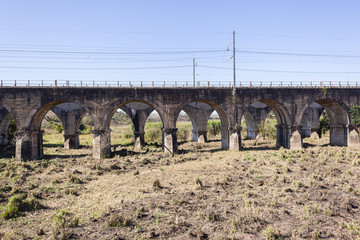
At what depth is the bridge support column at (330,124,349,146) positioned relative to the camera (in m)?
30.6

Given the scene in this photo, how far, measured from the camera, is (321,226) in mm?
10812

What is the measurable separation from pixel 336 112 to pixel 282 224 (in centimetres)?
2639

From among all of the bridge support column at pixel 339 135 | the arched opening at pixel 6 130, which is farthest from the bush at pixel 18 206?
the bridge support column at pixel 339 135

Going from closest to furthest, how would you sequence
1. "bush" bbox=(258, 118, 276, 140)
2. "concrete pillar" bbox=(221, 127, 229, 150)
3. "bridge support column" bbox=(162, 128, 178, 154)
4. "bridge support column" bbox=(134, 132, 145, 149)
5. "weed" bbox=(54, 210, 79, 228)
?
"weed" bbox=(54, 210, 79, 228) → "bridge support column" bbox=(162, 128, 178, 154) → "concrete pillar" bbox=(221, 127, 229, 150) → "bridge support column" bbox=(134, 132, 145, 149) → "bush" bbox=(258, 118, 276, 140)

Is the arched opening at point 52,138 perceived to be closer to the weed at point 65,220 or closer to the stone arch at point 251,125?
the weed at point 65,220

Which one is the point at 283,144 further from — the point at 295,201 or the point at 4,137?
the point at 4,137

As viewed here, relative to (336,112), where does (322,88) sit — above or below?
above

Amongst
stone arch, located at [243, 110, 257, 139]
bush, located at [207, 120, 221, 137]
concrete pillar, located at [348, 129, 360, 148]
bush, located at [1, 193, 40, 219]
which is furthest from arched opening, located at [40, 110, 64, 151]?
concrete pillar, located at [348, 129, 360, 148]

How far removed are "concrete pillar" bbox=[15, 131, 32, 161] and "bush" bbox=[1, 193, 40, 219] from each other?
13244 millimetres

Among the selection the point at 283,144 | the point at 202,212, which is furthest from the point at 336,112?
the point at 202,212

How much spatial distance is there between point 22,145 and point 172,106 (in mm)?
16370

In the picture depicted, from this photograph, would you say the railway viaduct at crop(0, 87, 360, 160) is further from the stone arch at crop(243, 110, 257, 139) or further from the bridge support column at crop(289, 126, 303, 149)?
the stone arch at crop(243, 110, 257, 139)

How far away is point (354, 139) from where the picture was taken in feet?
98.1

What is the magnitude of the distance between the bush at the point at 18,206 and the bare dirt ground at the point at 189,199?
0.75 ft
